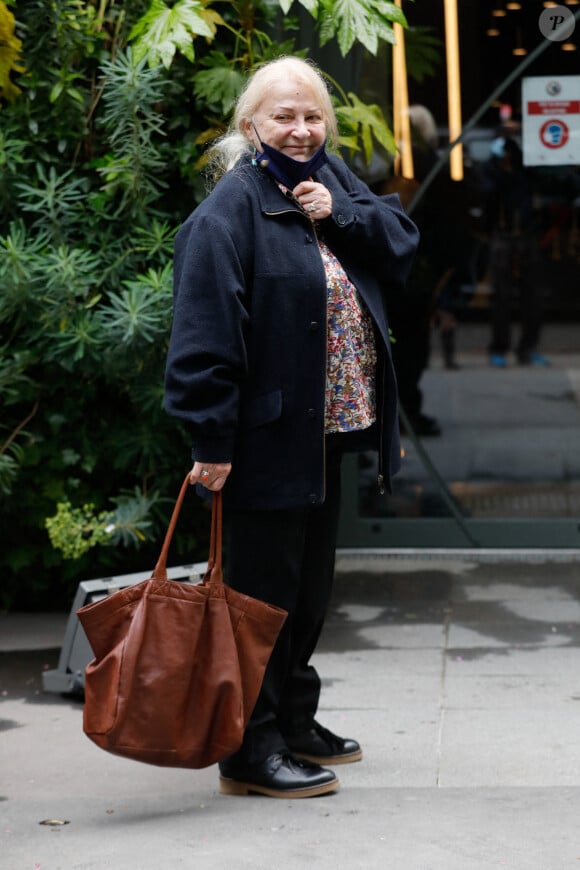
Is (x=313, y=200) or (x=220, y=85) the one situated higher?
(x=220, y=85)

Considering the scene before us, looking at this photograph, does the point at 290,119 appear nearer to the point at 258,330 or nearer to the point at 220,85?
the point at 258,330

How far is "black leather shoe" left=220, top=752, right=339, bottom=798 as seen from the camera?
3916mm

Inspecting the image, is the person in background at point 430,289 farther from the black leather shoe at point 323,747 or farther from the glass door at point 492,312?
the black leather shoe at point 323,747

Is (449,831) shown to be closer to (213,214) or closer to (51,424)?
(213,214)

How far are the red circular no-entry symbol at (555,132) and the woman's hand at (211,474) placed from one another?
3409 millimetres

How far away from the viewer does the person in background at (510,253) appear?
6.56 meters

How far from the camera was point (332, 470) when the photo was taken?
3980 mm

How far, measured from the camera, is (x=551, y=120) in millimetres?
6535

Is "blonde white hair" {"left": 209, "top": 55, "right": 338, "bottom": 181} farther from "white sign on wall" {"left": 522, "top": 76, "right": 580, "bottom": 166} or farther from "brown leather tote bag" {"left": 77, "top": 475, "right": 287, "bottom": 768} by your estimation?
"white sign on wall" {"left": 522, "top": 76, "right": 580, "bottom": 166}

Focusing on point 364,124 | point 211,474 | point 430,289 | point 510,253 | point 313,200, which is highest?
point 364,124

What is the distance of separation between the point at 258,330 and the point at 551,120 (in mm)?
3268

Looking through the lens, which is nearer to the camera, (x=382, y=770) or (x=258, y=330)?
(x=258, y=330)

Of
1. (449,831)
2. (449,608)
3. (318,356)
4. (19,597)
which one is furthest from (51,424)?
(449,831)

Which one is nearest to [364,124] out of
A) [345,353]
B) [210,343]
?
[345,353]
